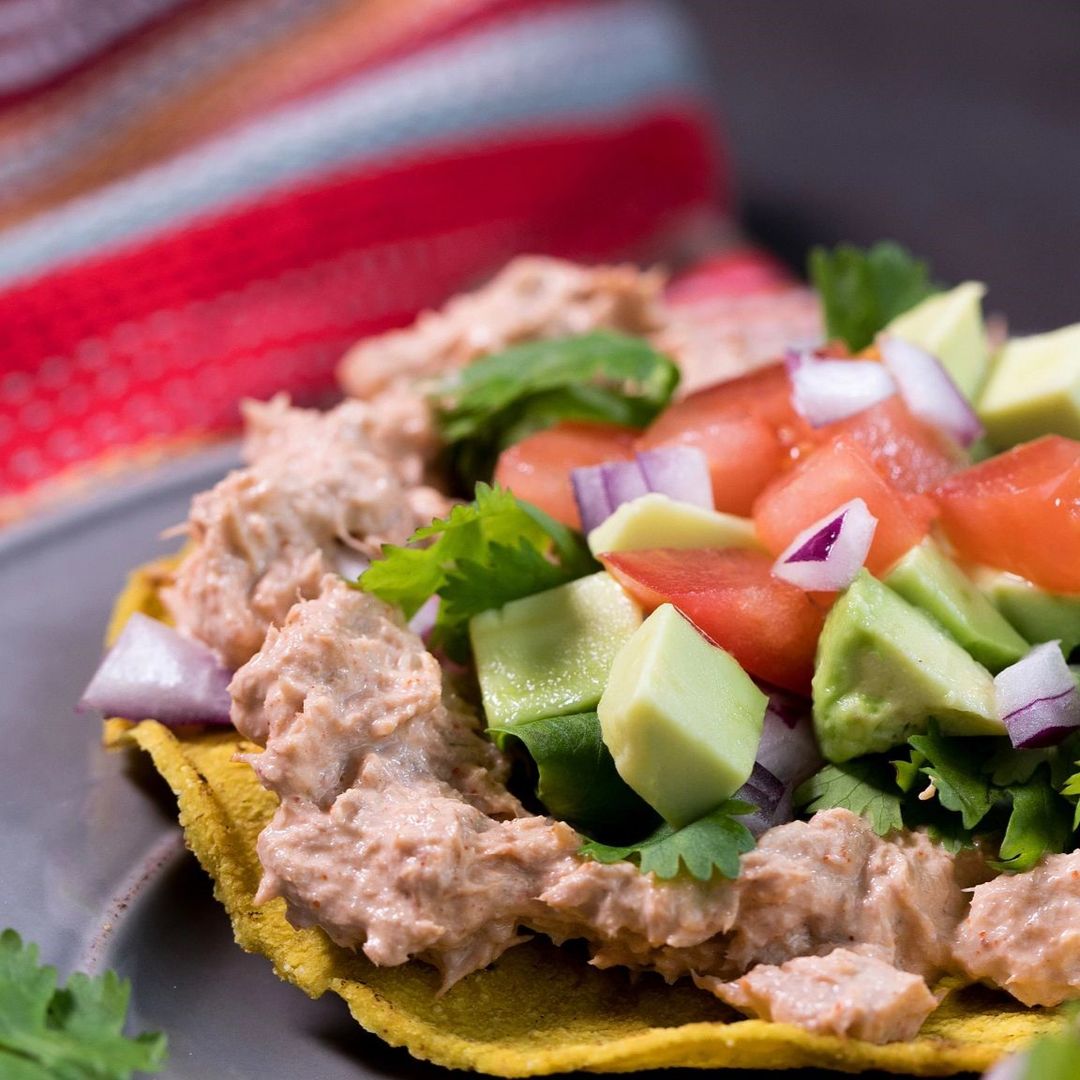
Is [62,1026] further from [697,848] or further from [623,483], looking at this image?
[623,483]

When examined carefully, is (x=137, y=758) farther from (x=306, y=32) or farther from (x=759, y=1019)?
(x=306, y=32)

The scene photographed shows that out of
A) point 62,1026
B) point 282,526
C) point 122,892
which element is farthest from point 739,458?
point 62,1026

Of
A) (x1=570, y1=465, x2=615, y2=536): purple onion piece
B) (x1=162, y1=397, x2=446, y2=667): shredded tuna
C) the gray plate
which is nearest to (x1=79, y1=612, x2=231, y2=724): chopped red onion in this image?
(x1=162, y1=397, x2=446, y2=667): shredded tuna

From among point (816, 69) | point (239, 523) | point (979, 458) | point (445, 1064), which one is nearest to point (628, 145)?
point (816, 69)

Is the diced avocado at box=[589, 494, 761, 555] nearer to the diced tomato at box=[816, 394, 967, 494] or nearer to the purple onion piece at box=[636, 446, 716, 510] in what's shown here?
the purple onion piece at box=[636, 446, 716, 510]

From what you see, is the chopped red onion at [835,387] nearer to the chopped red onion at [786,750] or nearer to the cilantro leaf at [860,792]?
the chopped red onion at [786,750]

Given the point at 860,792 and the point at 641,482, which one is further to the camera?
the point at 641,482
